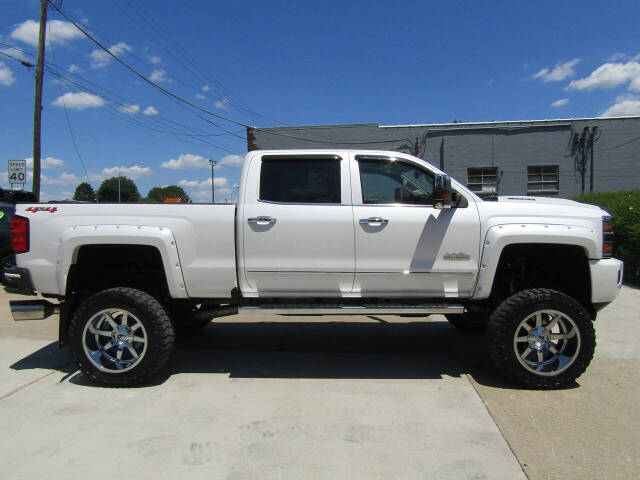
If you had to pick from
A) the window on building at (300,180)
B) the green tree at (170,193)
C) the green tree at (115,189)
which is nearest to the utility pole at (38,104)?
the green tree at (170,193)

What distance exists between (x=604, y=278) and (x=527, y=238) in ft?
2.64

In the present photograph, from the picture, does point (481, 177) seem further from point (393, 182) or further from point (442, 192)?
point (442, 192)

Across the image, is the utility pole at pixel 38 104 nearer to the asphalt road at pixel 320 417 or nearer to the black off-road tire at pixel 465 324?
the asphalt road at pixel 320 417

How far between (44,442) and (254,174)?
A: 106 inches

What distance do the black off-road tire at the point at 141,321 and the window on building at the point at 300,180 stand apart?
4.76ft

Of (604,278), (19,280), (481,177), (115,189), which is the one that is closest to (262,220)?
(19,280)

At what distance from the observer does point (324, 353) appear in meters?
5.30

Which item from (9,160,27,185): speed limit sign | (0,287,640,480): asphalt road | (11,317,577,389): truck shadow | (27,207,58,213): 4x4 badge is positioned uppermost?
(9,160,27,185): speed limit sign

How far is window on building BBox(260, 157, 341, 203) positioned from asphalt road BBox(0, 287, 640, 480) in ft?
5.67

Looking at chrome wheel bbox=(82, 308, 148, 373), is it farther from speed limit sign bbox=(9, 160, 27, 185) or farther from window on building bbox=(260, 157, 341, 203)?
speed limit sign bbox=(9, 160, 27, 185)

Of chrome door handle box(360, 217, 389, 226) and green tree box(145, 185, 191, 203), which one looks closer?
chrome door handle box(360, 217, 389, 226)

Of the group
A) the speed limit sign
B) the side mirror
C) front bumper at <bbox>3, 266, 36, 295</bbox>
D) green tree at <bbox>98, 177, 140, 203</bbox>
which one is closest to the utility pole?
the speed limit sign

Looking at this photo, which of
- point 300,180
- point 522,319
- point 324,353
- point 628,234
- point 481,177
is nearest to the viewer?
point 522,319

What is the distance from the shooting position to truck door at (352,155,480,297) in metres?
4.27
